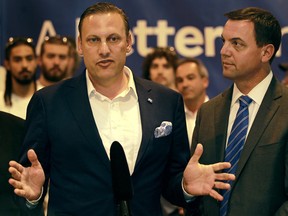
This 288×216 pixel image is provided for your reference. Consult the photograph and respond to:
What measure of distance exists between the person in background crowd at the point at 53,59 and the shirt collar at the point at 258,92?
99.7 inches

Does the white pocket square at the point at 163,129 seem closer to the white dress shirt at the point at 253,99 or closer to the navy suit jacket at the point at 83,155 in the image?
the navy suit jacket at the point at 83,155

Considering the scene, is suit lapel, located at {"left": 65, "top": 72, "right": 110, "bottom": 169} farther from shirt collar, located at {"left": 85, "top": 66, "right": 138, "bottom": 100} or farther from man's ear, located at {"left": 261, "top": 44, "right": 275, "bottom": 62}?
man's ear, located at {"left": 261, "top": 44, "right": 275, "bottom": 62}

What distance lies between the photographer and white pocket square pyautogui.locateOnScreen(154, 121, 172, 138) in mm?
3447

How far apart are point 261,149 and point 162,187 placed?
476mm

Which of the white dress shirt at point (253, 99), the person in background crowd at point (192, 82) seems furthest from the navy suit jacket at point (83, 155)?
the person in background crowd at point (192, 82)

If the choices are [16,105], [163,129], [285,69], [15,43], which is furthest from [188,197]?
[15,43]

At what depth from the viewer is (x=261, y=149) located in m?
3.54

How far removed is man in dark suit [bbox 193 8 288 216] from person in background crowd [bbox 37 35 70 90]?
2406 mm

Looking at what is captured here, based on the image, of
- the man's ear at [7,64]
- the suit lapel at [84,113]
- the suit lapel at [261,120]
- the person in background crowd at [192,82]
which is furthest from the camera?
the man's ear at [7,64]

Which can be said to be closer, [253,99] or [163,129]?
[163,129]

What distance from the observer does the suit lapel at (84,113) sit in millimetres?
3344

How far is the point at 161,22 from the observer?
242 inches

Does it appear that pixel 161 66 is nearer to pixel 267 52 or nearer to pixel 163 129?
pixel 267 52

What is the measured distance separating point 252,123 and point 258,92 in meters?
0.18
